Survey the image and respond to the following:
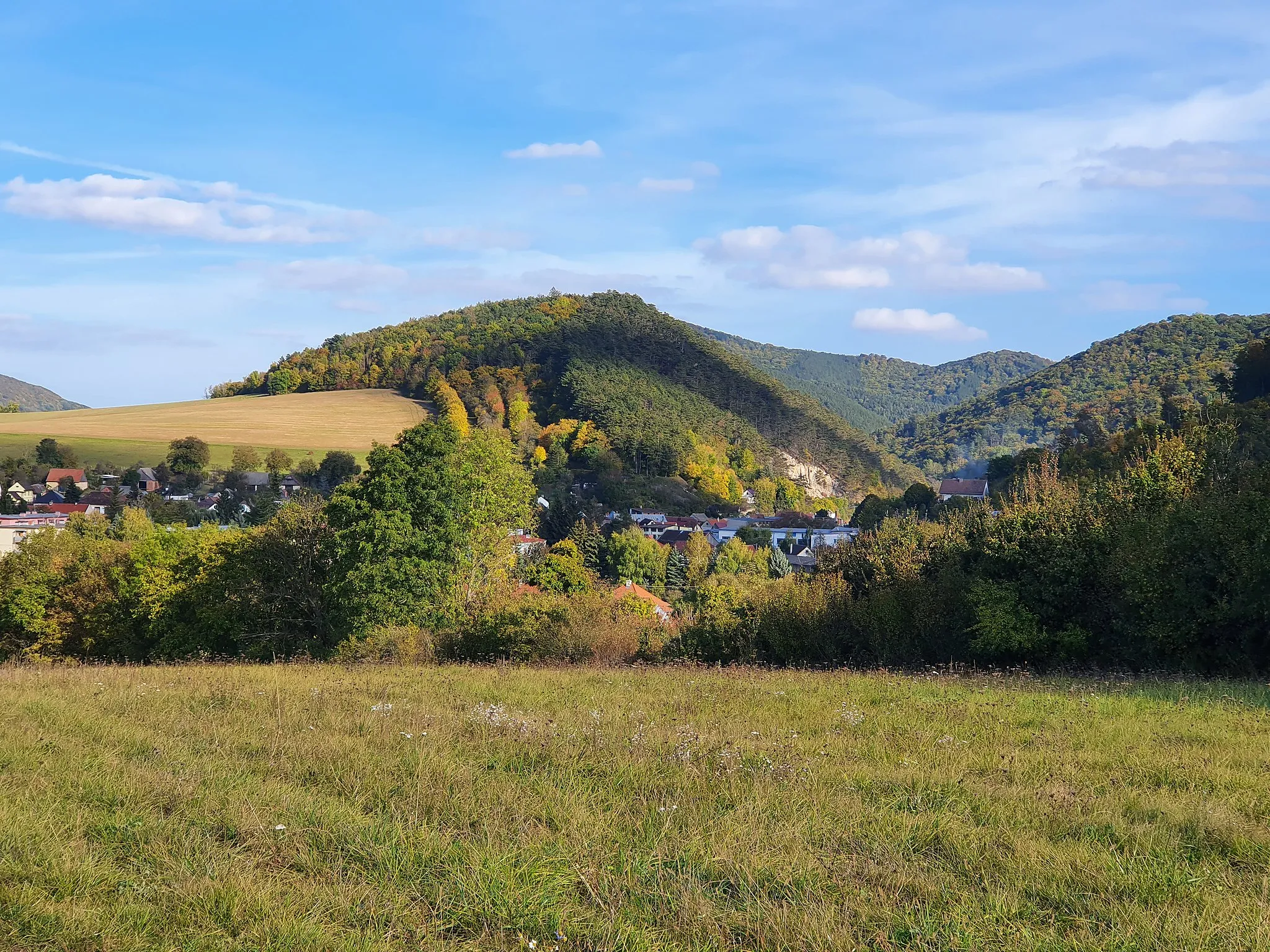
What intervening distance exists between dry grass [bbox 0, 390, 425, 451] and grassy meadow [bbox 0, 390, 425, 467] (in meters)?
0.11

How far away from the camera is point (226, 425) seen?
13088 centimetres

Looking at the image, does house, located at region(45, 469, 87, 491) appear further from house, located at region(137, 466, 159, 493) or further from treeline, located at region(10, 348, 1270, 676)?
treeline, located at region(10, 348, 1270, 676)

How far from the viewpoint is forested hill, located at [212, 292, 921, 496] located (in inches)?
5930

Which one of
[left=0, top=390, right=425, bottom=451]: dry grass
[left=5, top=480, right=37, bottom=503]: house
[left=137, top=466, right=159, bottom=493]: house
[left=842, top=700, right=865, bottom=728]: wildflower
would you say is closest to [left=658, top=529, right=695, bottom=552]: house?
[left=0, top=390, right=425, bottom=451]: dry grass

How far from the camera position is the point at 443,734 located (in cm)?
769

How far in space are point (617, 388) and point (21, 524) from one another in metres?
99.8

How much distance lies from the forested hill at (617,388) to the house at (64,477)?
5757 centimetres

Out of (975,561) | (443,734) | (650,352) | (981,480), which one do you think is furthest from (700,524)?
(443,734)

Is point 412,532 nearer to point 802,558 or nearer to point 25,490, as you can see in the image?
point 802,558

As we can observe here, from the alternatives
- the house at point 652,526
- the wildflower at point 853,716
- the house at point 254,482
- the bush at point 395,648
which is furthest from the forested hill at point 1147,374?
the house at point 254,482

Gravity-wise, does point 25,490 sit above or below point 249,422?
below

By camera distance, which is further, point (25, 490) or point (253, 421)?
point (253, 421)

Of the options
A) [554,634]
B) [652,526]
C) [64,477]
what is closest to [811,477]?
[652,526]

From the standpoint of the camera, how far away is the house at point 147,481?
10450cm
